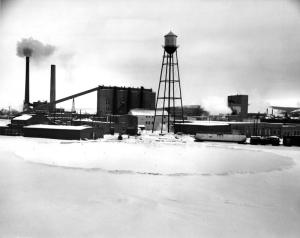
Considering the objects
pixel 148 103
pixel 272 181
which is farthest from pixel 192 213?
pixel 148 103

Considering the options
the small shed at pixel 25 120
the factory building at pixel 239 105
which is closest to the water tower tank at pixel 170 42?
the small shed at pixel 25 120

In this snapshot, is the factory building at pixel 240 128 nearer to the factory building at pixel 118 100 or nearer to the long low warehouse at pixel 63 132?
the long low warehouse at pixel 63 132

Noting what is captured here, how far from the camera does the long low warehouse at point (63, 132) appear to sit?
35.3 metres

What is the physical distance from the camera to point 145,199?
1140 centimetres

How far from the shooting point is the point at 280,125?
49.7m

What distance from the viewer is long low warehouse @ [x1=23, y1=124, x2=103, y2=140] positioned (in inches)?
1391

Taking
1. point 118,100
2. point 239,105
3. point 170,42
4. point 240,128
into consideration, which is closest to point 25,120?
point 170,42

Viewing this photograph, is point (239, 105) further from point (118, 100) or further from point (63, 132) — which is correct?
point (63, 132)

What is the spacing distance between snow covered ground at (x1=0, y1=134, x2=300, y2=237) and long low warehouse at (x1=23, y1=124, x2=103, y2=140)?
→ 16076mm

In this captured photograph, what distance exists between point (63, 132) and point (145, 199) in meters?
26.3

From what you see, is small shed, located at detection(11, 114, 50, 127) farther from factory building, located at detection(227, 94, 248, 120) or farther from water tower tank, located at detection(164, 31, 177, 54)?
factory building, located at detection(227, 94, 248, 120)

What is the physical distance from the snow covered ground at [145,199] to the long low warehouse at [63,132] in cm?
1608

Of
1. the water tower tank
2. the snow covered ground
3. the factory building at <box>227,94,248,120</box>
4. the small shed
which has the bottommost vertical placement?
the snow covered ground

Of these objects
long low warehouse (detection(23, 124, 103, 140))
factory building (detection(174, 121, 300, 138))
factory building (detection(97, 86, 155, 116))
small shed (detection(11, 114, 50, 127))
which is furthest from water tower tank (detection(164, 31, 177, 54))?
factory building (detection(97, 86, 155, 116))
